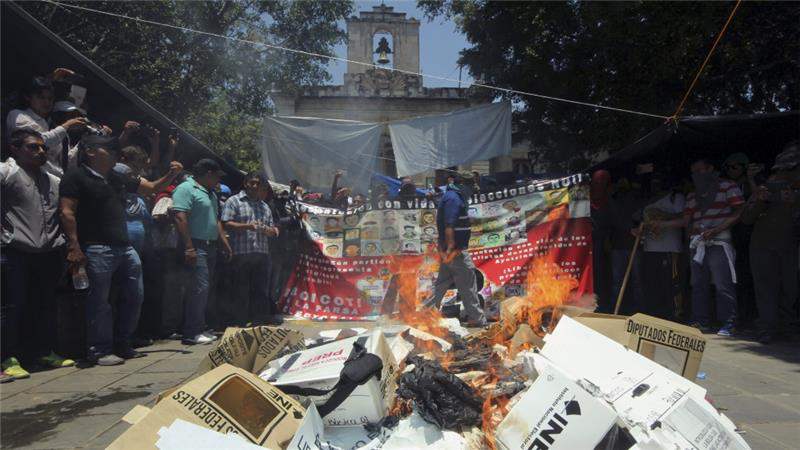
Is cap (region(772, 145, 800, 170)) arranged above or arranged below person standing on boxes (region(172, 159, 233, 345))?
above

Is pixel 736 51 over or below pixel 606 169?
over

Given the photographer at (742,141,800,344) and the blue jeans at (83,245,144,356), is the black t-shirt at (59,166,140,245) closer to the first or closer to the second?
the blue jeans at (83,245,144,356)

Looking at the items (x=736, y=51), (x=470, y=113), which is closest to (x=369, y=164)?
(x=470, y=113)

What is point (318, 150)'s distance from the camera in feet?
35.3

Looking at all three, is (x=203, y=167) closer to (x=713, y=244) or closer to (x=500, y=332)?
(x=500, y=332)

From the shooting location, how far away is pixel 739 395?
169 inches

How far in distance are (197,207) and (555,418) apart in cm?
503

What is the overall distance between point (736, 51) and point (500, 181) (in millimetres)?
4774

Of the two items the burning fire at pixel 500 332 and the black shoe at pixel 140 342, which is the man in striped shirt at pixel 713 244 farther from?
the black shoe at pixel 140 342

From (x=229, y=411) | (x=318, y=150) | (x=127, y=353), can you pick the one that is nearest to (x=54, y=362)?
(x=127, y=353)

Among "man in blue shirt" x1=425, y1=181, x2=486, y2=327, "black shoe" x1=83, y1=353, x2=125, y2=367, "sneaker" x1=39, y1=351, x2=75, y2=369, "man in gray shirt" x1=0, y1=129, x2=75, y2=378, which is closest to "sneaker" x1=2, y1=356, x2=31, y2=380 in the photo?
"man in gray shirt" x1=0, y1=129, x2=75, y2=378

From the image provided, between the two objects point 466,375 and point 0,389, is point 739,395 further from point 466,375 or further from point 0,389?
point 0,389

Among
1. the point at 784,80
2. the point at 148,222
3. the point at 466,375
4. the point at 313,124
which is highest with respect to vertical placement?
the point at 784,80

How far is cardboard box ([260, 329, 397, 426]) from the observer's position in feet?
10.2
